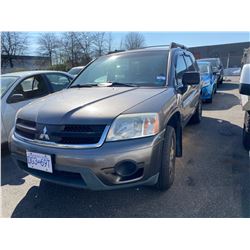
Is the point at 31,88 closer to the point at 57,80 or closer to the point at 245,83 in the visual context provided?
the point at 57,80

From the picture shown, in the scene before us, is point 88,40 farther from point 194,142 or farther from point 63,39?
point 194,142

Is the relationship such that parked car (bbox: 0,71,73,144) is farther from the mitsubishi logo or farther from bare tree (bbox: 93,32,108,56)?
bare tree (bbox: 93,32,108,56)

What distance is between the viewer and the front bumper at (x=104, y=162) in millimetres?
2096

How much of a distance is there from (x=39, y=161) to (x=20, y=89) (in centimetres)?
261

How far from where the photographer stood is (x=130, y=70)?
132 inches

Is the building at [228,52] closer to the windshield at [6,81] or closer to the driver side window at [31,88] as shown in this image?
the driver side window at [31,88]

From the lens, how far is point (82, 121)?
2148 millimetres

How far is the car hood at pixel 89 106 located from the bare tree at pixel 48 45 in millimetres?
31178

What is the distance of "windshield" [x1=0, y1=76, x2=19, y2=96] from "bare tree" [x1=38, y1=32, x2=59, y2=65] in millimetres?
28885

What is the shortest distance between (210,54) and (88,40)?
783 inches

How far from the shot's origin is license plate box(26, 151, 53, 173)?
7.37 ft

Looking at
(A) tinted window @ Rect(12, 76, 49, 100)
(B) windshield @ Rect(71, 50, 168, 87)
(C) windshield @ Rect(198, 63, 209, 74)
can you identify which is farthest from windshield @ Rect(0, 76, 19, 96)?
(C) windshield @ Rect(198, 63, 209, 74)

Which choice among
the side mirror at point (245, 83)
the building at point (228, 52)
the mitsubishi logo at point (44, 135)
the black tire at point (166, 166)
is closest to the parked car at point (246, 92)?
the side mirror at point (245, 83)

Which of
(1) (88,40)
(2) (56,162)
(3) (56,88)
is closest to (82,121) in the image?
(2) (56,162)
